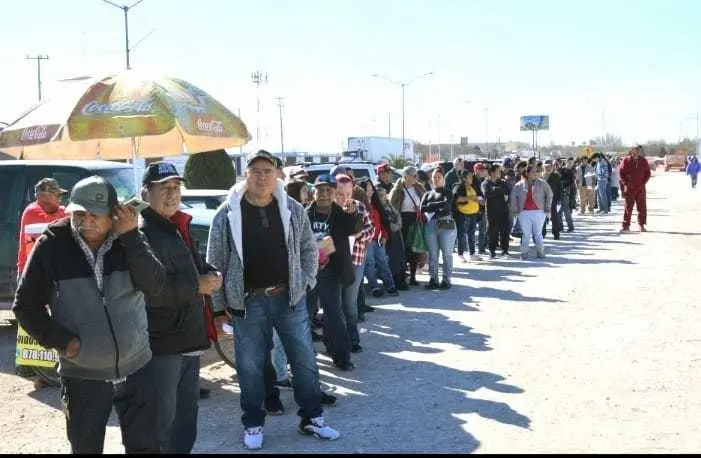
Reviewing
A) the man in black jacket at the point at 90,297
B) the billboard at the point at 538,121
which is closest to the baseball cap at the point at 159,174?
the man in black jacket at the point at 90,297

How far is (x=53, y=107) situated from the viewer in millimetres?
7734

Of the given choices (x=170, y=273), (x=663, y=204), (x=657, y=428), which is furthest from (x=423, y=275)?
(x=663, y=204)

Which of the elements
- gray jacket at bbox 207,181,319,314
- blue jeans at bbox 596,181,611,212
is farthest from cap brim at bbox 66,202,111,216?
blue jeans at bbox 596,181,611,212

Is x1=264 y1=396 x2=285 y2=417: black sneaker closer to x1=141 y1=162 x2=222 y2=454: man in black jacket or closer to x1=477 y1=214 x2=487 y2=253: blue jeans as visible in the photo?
x1=141 y1=162 x2=222 y2=454: man in black jacket

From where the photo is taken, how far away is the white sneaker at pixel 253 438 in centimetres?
542

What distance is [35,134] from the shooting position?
25.0 ft

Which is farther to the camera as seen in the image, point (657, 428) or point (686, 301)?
point (686, 301)

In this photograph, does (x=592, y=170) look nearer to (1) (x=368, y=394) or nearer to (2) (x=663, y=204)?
(2) (x=663, y=204)

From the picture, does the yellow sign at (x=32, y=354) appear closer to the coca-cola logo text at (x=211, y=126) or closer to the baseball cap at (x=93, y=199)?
the coca-cola logo text at (x=211, y=126)

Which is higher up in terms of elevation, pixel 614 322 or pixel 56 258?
pixel 56 258

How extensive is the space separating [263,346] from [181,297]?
132 cm

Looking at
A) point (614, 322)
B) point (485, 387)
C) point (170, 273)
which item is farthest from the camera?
point (614, 322)

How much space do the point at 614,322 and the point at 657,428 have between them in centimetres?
400

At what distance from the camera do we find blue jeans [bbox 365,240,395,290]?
37.8 feet
